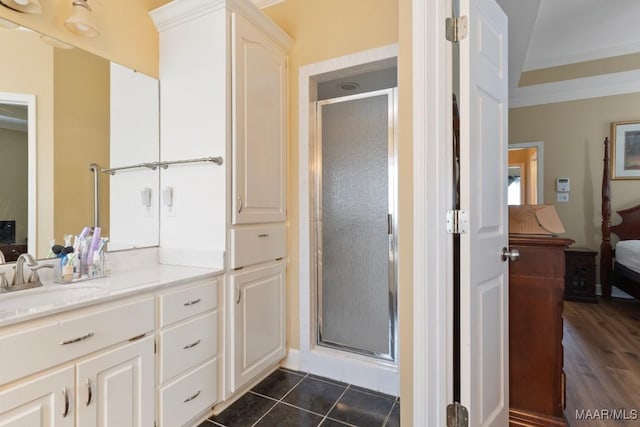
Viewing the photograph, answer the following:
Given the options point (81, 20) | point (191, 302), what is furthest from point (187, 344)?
point (81, 20)

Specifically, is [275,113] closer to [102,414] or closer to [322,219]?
[322,219]

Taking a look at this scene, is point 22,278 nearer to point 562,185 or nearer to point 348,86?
point 348,86

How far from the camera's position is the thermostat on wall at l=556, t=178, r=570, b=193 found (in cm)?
426

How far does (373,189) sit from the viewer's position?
212 centimetres

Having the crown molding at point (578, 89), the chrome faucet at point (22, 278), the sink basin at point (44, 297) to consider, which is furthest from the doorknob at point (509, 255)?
the crown molding at point (578, 89)

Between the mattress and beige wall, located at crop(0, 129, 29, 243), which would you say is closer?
beige wall, located at crop(0, 129, 29, 243)

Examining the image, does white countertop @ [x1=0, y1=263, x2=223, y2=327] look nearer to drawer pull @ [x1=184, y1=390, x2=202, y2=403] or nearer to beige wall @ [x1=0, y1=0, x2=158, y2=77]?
drawer pull @ [x1=184, y1=390, x2=202, y2=403]

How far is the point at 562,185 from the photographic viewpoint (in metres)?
4.27


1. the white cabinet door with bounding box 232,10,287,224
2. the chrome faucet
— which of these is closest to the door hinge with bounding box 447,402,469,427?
the white cabinet door with bounding box 232,10,287,224

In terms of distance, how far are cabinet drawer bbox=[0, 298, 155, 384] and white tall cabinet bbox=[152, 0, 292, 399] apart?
1.72 ft

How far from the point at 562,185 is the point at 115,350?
Answer: 17.1 ft

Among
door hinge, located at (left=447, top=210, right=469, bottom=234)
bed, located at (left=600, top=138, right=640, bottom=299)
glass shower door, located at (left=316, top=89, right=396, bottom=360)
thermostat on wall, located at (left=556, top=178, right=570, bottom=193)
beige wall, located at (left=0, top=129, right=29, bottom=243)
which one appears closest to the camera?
door hinge, located at (left=447, top=210, right=469, bottom=234)

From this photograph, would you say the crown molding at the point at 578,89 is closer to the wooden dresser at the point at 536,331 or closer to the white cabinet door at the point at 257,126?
the wooden dresser at the point at 536,331

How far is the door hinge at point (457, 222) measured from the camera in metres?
1.22
